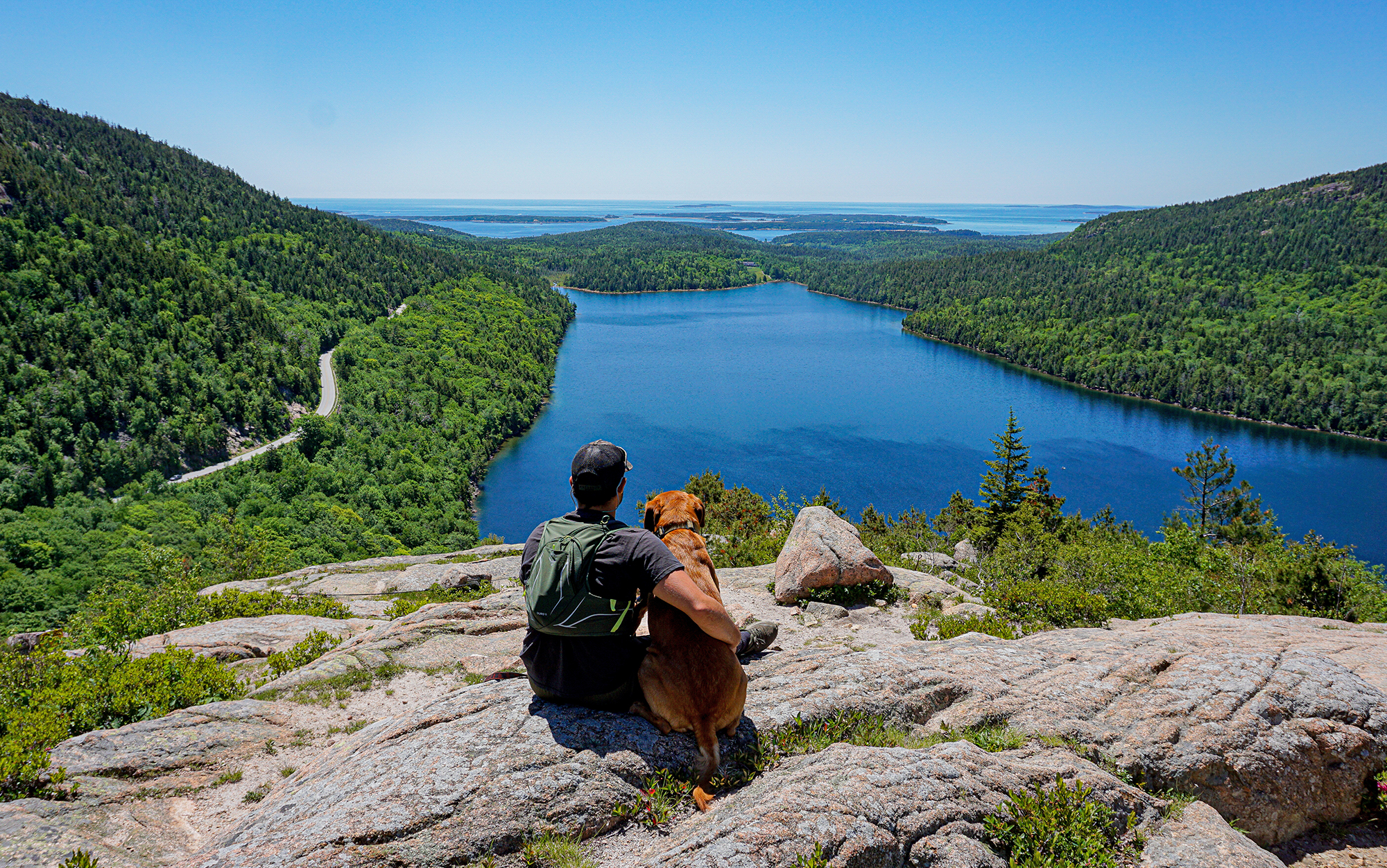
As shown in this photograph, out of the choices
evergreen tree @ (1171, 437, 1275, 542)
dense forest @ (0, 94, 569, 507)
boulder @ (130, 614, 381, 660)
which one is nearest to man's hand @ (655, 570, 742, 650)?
boulder @ (130, 614, 381, 660)

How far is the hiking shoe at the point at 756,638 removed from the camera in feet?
22.3

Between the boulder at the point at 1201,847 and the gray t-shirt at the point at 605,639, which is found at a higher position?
the gray t-shirt at the point at 605,639

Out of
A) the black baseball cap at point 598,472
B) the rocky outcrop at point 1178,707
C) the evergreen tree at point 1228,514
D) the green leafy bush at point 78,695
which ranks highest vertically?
the black baseball cap at point 598,472

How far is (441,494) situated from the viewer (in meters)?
68.9

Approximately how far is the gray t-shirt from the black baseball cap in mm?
164

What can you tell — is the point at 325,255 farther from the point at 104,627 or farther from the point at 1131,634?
the point at 1131,634

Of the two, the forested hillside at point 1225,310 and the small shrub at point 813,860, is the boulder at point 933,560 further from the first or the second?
the forested hillside at point 1225,310

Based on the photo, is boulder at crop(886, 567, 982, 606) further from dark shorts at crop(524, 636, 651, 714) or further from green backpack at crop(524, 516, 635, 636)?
green backpack at crop(524, 516, 635, 636)

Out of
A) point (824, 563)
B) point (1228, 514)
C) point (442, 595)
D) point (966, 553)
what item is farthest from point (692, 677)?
point (1228, 514)

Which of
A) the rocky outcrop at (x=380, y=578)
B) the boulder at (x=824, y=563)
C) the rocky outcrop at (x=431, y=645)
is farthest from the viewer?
the rocky outcrop at (x=380, y=578)

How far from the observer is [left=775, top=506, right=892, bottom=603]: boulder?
13266mm

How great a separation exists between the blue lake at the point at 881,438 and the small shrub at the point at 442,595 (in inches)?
1988

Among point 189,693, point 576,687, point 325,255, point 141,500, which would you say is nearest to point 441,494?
point 141,500

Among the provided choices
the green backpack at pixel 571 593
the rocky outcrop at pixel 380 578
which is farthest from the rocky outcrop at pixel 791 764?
the rocky outcrop at pixel 380 578
